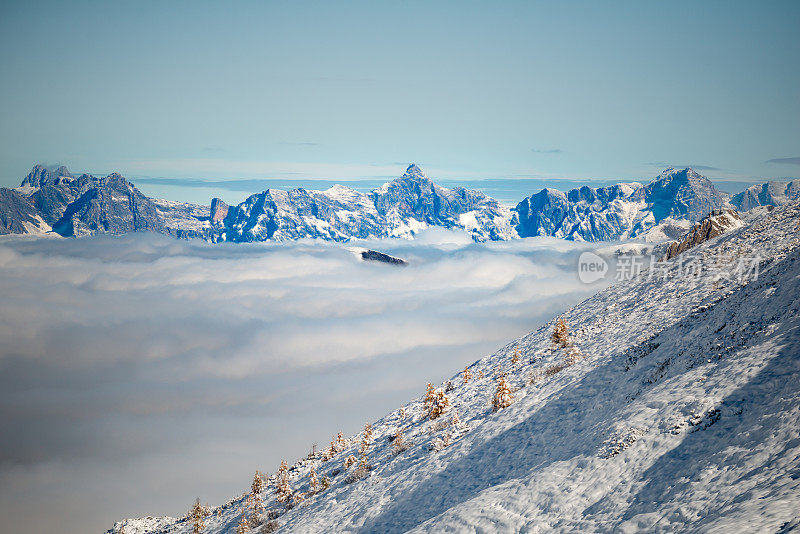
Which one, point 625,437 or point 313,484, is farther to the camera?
point 313,484

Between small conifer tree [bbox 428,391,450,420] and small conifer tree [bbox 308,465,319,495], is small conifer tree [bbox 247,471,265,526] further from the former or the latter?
small conifer tree [bbox 428,391,450,420]

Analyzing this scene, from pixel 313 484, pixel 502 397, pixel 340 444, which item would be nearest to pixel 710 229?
pixel 502 397

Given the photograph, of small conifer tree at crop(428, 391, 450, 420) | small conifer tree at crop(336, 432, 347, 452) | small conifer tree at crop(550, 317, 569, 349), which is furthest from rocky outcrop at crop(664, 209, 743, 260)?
small conifer tree at crop(336, 432, 347, 452)

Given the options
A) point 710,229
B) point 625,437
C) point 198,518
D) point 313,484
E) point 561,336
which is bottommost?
point 198,518

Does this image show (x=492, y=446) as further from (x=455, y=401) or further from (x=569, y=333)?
(x=569, y=333)

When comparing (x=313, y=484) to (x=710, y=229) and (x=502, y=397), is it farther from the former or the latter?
(x=710, y=229)

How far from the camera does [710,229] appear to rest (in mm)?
67562

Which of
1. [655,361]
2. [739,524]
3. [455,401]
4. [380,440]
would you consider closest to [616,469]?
[739,524]

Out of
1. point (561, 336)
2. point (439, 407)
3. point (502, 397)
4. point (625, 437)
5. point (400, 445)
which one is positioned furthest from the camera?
point (561, 336)

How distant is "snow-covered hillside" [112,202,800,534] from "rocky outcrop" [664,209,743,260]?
2438 centimetres

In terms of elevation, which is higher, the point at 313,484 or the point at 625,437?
the point at 625,437

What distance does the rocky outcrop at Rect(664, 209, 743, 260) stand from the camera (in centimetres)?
6669

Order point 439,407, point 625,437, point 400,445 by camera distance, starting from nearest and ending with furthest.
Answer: point 625,437, point 400,445, point 439,407

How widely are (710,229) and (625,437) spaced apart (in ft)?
212
